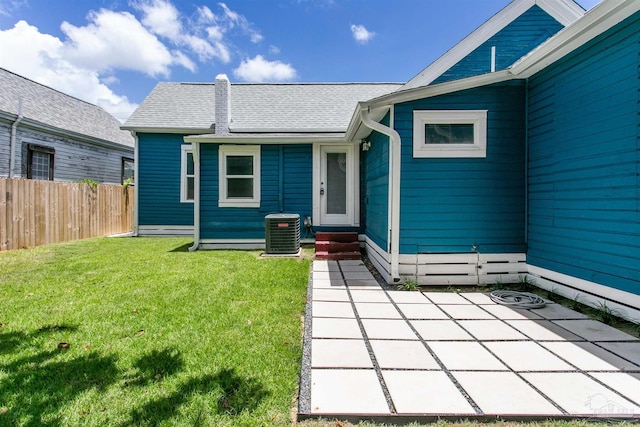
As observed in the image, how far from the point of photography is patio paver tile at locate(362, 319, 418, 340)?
110 inches

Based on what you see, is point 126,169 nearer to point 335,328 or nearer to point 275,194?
point 275,194

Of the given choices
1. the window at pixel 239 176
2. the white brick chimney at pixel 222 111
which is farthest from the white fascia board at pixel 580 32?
the white brick chimney at pixel 222 111

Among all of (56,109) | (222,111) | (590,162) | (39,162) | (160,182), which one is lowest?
(590,162)

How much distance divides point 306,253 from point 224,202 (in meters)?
2.52

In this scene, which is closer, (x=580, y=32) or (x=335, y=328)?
(x=335, y=328)

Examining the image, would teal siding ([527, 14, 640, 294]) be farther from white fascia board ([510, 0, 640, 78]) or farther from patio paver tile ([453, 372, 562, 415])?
patio paver tile ([453, 372, 562, 415])

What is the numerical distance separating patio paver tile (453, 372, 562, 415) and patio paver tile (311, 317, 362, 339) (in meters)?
0.98

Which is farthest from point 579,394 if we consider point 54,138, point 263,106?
point 54,138

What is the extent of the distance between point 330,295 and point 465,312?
1.62 m

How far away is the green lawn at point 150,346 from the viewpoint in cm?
176

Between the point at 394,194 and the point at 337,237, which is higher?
the point at 394,194

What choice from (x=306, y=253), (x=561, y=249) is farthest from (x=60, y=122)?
(x=561, y=249)

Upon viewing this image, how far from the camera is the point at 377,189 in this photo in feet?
19.1

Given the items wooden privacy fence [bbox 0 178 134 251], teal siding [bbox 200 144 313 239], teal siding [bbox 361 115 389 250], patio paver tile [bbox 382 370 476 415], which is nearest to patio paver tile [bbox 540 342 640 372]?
patio paver tile [bbox 382 370 476 415]
